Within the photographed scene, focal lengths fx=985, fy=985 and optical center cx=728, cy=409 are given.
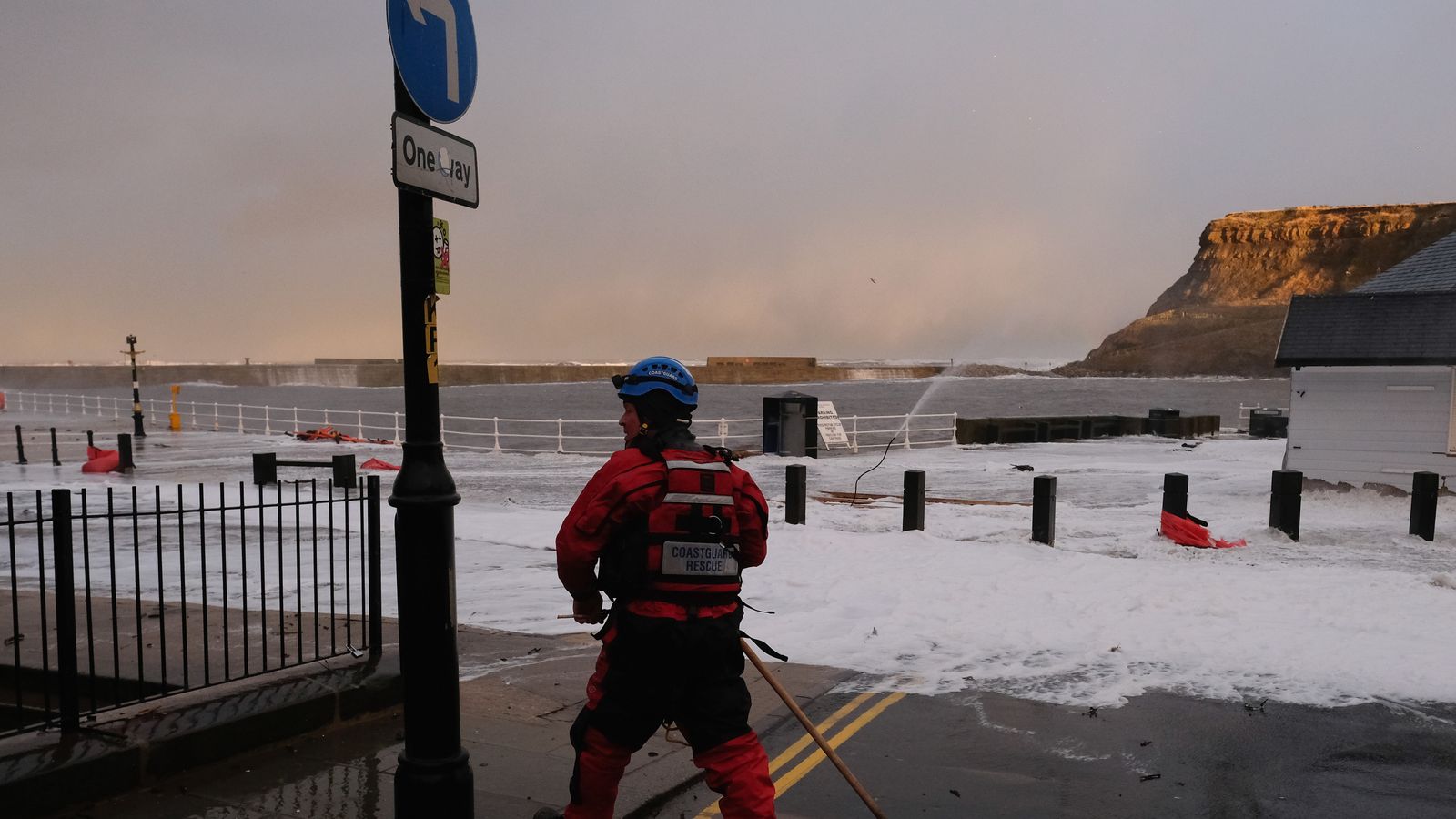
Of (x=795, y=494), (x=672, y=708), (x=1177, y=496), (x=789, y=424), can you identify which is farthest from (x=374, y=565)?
A: (x=789, y=424)

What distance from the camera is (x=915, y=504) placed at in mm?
13102

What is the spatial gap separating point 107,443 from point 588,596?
109 feet

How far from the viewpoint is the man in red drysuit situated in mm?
3453

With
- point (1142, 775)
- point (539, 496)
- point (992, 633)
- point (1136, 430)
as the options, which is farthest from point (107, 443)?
point (1136, 430)

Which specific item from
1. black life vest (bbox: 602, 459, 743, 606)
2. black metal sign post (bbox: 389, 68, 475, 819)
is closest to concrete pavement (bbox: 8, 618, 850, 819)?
black metal sign post (bbox: 389, 68, 475, 819)

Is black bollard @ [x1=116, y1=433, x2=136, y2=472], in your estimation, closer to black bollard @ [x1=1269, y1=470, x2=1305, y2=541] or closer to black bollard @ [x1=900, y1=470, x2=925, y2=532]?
black bollard @ [x1=900, y1=470, x2=925, y2=532]

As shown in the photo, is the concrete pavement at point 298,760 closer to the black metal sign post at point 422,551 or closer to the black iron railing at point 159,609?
the black iron railing at point 159,609

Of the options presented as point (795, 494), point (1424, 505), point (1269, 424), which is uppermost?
point (795, 494)

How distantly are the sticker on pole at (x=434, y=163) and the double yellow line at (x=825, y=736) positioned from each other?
298cm

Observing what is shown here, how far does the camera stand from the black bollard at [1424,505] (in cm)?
1357

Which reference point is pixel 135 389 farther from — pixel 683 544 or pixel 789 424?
pixel 683 544

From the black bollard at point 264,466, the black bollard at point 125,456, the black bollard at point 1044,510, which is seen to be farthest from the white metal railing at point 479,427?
the black bollard at point 1044,510

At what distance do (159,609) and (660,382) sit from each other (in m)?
4.55

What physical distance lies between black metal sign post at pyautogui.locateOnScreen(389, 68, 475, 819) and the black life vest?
75 cm
